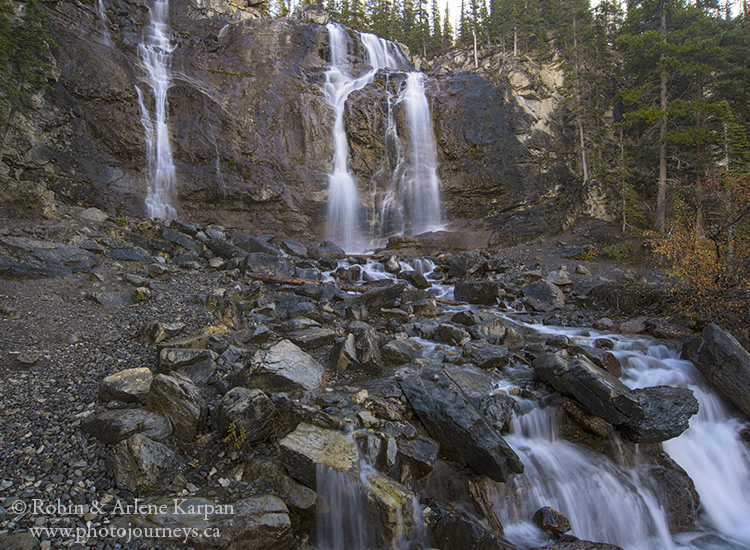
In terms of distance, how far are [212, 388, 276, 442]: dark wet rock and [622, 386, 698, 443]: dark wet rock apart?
5432 millimetres

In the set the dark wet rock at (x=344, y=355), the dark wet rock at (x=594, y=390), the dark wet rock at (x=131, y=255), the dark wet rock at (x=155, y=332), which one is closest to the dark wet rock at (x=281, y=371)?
the dark wet rock at (x=344, y=355)

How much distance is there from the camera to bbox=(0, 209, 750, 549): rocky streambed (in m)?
3.61

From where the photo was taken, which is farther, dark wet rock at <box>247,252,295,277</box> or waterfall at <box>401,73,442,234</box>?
waterfall at <box>401,73,442,234</box>

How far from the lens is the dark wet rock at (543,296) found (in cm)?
1152

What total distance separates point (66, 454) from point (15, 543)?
1130 millimetres

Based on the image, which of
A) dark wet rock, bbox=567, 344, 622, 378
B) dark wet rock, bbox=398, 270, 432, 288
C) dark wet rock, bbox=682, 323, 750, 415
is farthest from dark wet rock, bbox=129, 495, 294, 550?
dark wet rock, bbox=398, 270, 432, 288

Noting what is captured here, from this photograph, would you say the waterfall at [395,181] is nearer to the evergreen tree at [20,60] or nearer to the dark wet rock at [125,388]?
the evergreen tree at [20,60]

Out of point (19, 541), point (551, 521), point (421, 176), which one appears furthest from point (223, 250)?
point (421, 176)

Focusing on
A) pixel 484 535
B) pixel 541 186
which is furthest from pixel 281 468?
pixel 541 186

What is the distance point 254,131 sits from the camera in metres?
21.3

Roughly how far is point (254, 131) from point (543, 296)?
19.2 meters

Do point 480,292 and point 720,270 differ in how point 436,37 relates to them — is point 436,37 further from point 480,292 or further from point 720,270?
point 720,270

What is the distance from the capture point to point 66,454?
385 centimetres

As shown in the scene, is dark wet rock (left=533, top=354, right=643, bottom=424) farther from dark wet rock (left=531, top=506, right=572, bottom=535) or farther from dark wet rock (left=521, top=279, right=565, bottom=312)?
dark wet rock (left=521, top=279, right=565, bottom=312)
